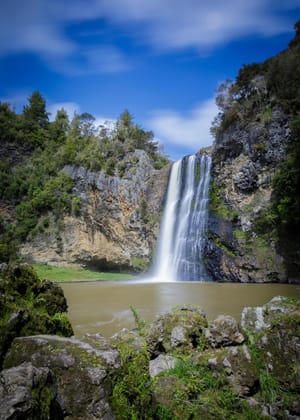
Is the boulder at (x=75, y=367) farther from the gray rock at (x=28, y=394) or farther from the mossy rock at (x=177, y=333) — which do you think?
the mossy rock at (x=177, y=333)

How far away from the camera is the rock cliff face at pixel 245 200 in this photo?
1683cm

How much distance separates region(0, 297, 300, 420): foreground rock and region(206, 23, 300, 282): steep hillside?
38.8ft

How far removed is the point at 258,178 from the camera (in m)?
19.0

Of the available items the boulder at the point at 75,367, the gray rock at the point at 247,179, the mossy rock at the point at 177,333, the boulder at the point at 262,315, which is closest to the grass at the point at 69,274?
the gray rock at the point at 247,179

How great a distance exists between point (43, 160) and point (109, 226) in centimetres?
1351

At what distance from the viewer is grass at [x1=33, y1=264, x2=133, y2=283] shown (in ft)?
71.4

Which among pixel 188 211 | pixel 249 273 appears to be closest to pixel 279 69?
pixel 188 211

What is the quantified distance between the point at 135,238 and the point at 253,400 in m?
22.3

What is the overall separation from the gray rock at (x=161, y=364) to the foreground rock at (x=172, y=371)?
0.04 ft

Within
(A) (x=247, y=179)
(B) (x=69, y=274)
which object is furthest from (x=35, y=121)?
(A) (x=247, y=179)

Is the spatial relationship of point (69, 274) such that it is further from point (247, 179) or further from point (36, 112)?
point (36, 112)

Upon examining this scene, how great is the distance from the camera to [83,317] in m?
7.99

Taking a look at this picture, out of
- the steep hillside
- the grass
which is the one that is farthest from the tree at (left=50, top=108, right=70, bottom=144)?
the steep hillside

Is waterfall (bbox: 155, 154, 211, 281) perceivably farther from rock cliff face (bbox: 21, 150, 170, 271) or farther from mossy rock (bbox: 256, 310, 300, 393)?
mossy rock (bbox: 256, 310, 300, 393)
